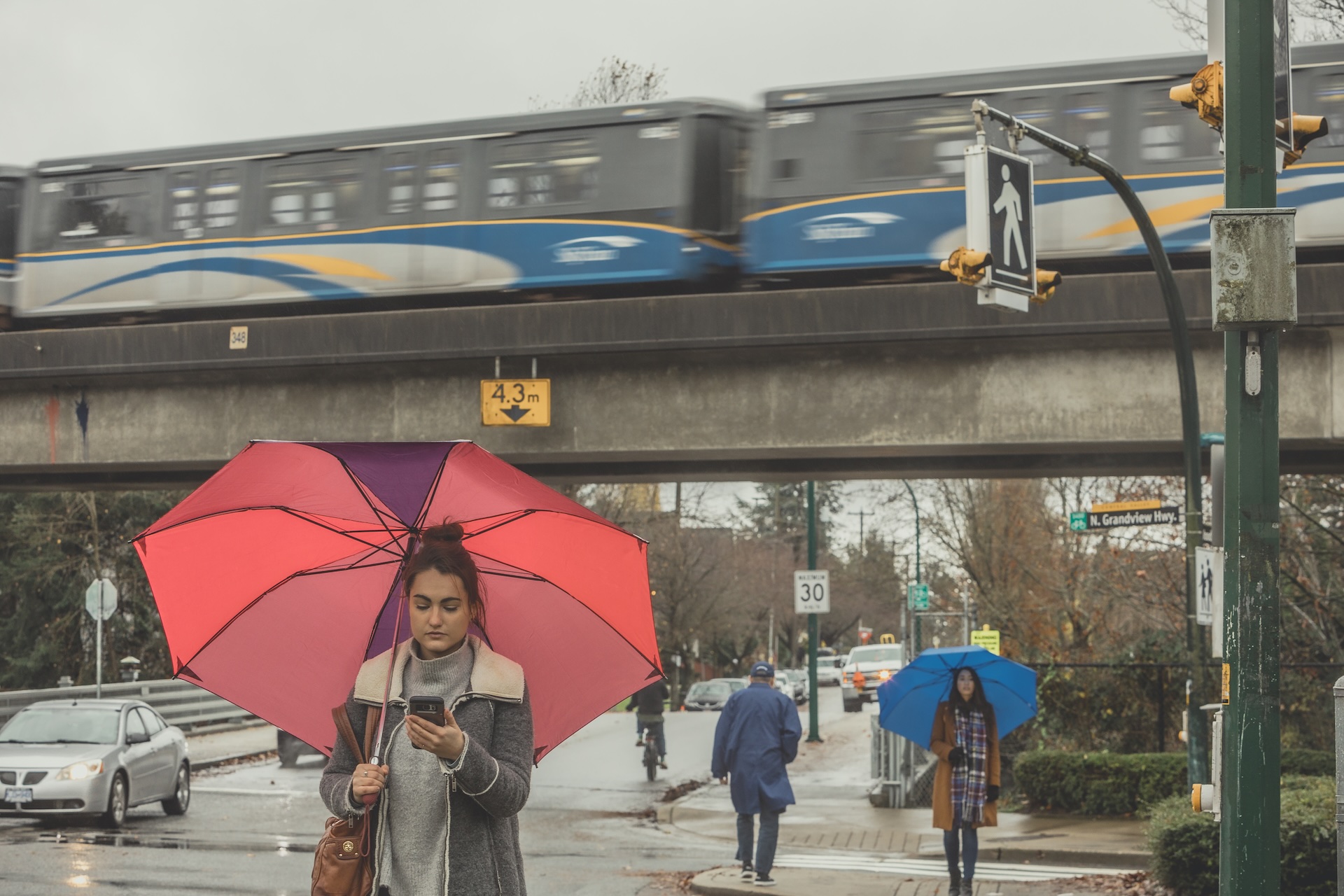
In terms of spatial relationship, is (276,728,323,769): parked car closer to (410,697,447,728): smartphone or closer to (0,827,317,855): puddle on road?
(0,827,317,855): puddle on road

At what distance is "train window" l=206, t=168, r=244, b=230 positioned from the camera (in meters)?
19.1

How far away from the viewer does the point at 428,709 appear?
350 centimetres

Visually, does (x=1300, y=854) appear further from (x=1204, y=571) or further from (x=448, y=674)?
(x=448, y=674)

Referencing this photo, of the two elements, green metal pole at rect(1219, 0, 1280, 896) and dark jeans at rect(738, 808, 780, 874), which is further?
dark jeans at rect(738, 808, 780, 874)

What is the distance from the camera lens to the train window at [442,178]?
715 inches

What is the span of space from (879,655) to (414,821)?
42.7m

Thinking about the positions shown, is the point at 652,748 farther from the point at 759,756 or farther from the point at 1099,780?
the point at 759,756

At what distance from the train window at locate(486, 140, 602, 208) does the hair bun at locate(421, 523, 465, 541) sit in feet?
46.0

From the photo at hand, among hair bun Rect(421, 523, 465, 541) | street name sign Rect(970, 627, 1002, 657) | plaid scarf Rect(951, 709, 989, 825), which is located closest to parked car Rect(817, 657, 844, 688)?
street name sign Rect(970, 627, 1002, 657)

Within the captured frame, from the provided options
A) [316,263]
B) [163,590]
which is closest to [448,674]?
[163,590]

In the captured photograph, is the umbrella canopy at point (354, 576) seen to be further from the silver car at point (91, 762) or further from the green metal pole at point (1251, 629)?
the silver car at point (91, 762)

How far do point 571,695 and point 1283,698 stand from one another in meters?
17.1

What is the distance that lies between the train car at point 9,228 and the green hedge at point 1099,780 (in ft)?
47.9

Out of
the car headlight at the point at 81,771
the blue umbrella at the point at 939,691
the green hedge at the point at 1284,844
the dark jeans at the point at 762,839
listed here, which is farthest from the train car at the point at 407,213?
the green hedge at the point at 1284,844
